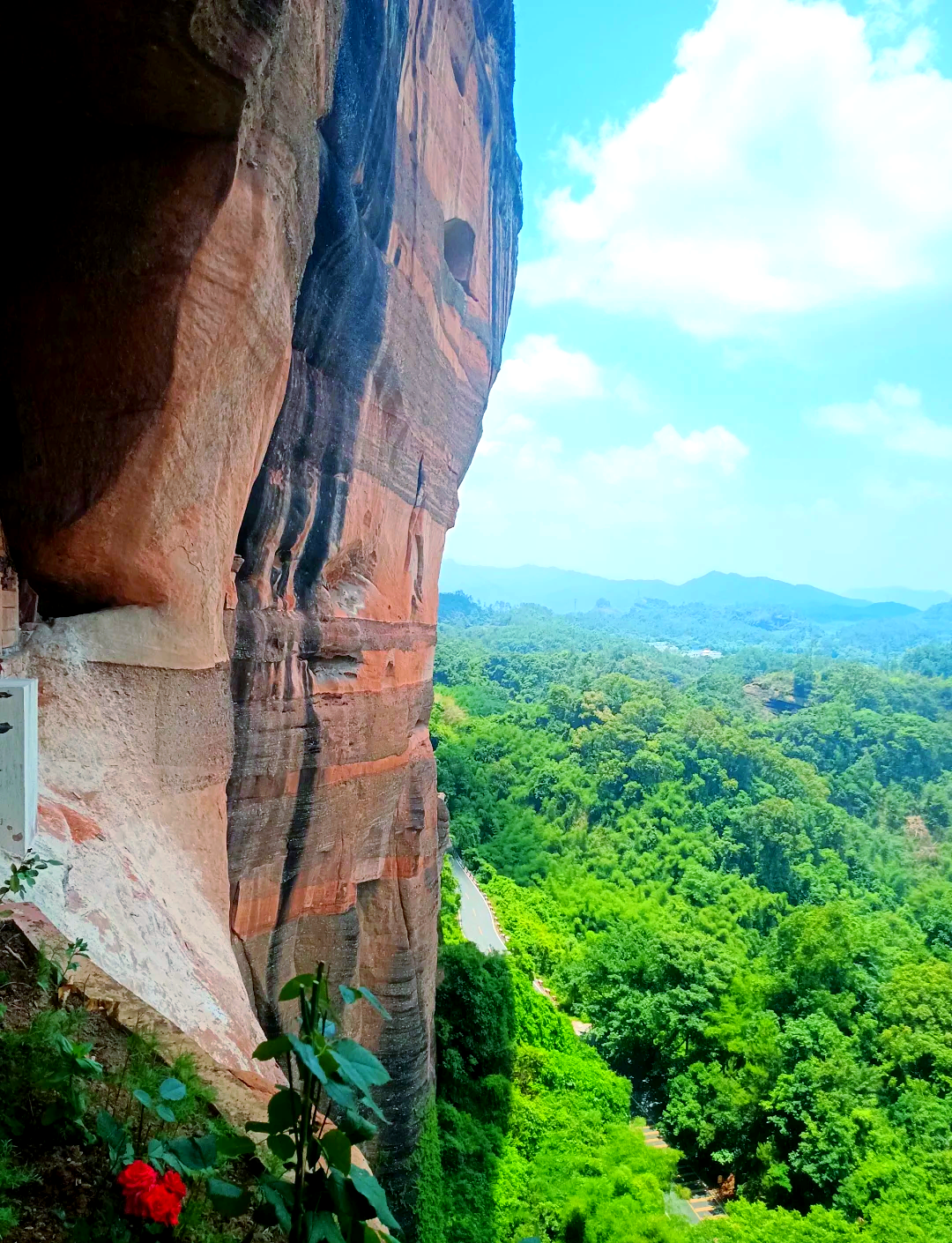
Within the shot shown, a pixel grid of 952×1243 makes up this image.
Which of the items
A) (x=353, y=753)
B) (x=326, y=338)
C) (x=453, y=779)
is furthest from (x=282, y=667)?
(x=453, y=779)

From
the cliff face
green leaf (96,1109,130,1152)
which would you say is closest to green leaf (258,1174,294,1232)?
green leaf (96,1109,130,1152)

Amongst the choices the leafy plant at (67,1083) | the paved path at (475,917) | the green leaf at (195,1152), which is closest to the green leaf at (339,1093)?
the green leaf at (195,1152)

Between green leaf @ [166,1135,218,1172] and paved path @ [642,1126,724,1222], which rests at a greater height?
green leaf @ [166,1135,218,1172]

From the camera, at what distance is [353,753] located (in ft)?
30.5

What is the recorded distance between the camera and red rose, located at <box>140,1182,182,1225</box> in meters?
2.16

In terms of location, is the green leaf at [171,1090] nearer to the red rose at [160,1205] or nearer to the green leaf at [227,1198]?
the red rose at [160,1205]

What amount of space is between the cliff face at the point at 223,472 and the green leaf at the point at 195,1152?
2.07 meters

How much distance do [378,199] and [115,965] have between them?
24.4 feet

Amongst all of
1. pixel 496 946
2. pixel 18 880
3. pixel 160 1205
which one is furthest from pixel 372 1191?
pixel 496 946

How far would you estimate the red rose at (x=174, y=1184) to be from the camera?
2.23m

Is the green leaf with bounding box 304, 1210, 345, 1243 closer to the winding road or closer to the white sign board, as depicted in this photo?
the white sign board

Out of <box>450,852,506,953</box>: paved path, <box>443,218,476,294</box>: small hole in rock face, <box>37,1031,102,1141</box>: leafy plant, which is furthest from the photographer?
<box>450,852,506,953</box>: paved path

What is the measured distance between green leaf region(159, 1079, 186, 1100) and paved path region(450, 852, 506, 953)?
19.1 m

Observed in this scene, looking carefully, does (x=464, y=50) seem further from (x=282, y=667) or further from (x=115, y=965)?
(x=115, y=965)
